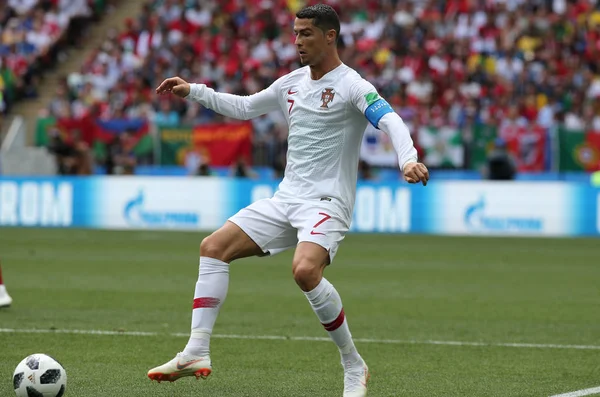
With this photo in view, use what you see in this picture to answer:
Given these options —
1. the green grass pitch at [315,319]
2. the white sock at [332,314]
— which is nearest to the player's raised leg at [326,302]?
the white sock at [332,314]

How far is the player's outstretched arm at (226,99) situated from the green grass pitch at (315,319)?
1731mm

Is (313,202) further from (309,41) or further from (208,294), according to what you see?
(309,41)

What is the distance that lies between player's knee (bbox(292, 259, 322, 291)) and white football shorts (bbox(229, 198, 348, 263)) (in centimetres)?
19

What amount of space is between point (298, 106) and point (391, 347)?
8.61 feet

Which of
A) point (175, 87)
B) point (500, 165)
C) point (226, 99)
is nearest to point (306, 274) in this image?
point (226, 99)

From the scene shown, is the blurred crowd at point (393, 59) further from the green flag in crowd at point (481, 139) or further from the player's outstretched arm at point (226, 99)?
the player's outstretched arm at point (226, 99)

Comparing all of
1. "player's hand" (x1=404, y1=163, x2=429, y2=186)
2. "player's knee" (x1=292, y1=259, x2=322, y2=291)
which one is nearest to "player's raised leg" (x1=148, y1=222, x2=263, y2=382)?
"player's knee" (x1=292, y1=259, x2=322, y2=291)

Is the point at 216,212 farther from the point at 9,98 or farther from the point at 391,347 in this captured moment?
the point at 391,347

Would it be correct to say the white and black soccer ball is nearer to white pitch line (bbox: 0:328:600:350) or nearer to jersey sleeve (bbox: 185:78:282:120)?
jersey sleeve (bbox: 185:78:282:120)

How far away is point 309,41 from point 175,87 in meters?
0.99

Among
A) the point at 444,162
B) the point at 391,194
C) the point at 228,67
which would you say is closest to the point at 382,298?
the point at 391,194

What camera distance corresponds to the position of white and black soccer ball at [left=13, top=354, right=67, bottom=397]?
6215 millimetres

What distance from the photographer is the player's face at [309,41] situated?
6.89m

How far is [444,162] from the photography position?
23.2 meters
